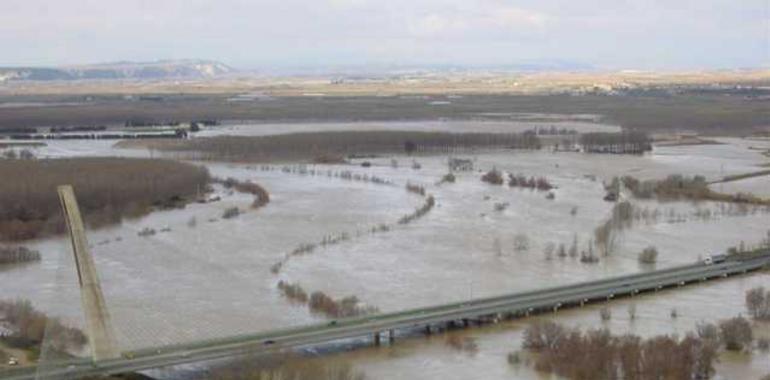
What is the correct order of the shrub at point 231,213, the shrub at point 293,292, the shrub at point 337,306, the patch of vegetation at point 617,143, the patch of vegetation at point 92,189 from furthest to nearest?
the patch of vegetation at point 617,143, the shrub at point 231,213, the patch of vegetation at point 92,189, the shrub at point 293,292, the shrub at point 337,306

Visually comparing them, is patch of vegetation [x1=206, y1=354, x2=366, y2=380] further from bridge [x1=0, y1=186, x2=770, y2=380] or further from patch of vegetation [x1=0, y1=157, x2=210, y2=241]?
patch of vegetation [x1=0, y1=157, x2=210, y2=241]

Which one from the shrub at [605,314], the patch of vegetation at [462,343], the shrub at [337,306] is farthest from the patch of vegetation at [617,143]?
the patch of vegetation at [462,343]

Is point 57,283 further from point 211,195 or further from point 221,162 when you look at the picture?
point 221,162

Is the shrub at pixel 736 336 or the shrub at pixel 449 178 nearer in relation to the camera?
the shrub at pixel 736 336

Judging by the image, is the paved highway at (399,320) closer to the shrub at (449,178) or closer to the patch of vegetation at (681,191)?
the patch of vegetation at (681,191)

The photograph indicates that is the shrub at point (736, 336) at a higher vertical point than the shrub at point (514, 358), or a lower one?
higher

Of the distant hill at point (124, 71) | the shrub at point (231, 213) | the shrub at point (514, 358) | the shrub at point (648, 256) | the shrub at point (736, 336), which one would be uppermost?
the shrub at point (736, 336)

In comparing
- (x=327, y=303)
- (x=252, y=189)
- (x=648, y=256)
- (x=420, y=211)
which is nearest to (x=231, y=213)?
(x=420, y=211)

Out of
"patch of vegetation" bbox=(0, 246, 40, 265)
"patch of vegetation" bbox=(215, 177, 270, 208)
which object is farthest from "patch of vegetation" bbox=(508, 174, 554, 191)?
"patch of vegetation" bbox=(0, 246, 40, 265)
